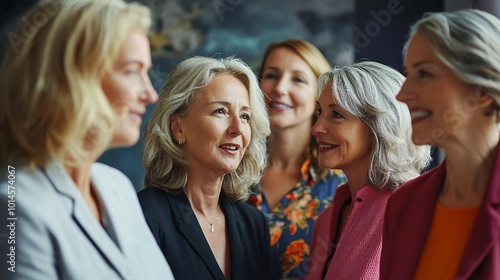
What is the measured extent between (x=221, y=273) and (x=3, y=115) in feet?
3.66

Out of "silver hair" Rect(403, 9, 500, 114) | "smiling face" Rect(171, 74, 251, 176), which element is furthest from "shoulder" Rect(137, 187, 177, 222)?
"silver hair" Rect(403, 9, 500, 114)

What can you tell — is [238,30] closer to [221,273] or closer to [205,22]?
[205,22]

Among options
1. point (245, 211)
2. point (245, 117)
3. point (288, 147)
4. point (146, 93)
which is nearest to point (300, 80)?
point (288, 147)

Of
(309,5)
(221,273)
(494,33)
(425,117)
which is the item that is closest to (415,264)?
(425,117)

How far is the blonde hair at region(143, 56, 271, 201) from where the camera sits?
246 cm

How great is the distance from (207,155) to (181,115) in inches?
7.4

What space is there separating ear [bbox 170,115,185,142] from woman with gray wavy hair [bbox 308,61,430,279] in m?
0.48

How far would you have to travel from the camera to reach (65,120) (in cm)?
133

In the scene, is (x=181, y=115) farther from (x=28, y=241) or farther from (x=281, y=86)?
(x=28, y=241)

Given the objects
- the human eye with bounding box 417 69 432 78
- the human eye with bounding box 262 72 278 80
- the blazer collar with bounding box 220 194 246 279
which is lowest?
the blazer collar with bounding box 220 194 246 279

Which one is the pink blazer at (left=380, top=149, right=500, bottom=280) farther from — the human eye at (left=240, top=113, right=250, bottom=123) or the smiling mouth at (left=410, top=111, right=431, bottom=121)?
the human eye at (left=240, top=113, right=250, bottom=123)

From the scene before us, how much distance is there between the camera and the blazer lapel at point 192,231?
2.28 metres

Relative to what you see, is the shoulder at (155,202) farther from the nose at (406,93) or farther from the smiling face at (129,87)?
the nose at (406,93)

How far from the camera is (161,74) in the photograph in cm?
473
